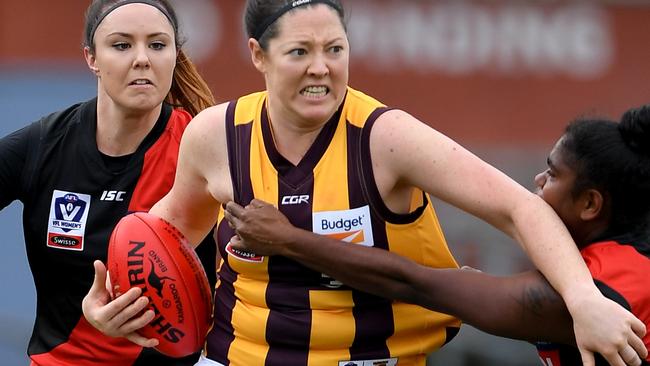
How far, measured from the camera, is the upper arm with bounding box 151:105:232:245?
352 cm

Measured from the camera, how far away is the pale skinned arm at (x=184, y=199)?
3.48 meters

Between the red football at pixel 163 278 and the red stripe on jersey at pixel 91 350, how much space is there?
440 mm

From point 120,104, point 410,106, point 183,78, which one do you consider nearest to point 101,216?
point 120,104

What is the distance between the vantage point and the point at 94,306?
354cm

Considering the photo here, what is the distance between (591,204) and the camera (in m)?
3.13

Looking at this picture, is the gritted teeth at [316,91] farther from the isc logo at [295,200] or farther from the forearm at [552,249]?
the forearm at [552,249]

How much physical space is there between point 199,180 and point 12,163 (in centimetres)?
73

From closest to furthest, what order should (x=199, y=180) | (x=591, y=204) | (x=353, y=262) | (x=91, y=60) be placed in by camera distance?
(x=591, y=204) → (x=353, y=262) → (x=199, y=180) → (x=91, y=60)

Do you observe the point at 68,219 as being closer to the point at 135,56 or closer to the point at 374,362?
the point at 135,56

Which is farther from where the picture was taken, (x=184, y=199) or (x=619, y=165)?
(x=184, y=199)

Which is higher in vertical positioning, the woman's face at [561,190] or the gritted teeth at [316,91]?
the gritted teeth at [316,91]

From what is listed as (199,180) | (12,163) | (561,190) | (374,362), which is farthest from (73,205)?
(561,190)


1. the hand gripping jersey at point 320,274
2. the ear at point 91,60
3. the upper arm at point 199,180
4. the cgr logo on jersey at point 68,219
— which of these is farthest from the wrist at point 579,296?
the ear at point 91,60

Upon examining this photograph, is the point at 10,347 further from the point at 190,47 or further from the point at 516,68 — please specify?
the point at 516,68
